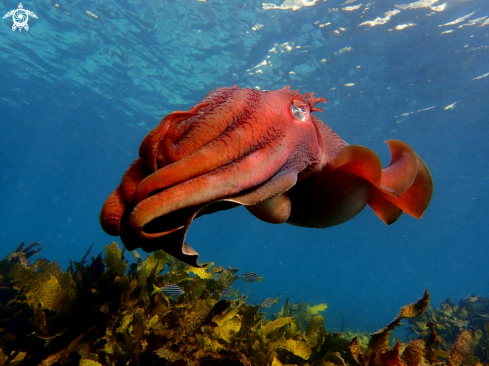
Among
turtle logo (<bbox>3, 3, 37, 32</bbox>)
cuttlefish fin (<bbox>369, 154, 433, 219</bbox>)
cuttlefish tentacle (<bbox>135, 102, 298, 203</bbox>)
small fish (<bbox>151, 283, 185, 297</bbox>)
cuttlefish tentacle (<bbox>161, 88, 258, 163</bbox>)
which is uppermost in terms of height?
turtle logo (<bbox>3, 3, 37, 32</bbox>)

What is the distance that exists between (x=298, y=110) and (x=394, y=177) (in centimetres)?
74

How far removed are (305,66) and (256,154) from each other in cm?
2127

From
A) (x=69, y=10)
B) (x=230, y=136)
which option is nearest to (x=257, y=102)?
(x=230, y=136)

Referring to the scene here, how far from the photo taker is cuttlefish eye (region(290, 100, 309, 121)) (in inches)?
68.5

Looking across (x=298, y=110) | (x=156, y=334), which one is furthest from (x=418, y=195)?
(x=156, y=334)

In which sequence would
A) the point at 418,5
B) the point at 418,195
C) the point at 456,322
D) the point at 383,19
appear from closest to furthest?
1. the point at 418,195
2. the point at 456,322
3. the point at 418,5
4. the point at 383,19

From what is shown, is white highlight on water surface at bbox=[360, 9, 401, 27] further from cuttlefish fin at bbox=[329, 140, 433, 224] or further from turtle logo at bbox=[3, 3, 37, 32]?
turtle logo at bbox=[3, 3, 37, 32]

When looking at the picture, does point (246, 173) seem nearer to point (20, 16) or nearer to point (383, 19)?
point (383, 19)

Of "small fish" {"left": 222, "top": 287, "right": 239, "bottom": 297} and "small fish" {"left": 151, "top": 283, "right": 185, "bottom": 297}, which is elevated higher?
"small fish" {"left": 151, "top": 283, "right": 185, "bottom": 297}

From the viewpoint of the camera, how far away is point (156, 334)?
7.82 ft

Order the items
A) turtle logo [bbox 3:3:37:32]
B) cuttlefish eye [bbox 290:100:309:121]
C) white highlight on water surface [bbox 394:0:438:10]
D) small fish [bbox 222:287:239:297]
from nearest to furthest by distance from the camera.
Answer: cuttlefish eye [bbox 290:100:309:121] → small fish [bbox 222:287:239:297] → white highlight on water surface [bbox 394:0:438:10] → turtle logo [bbox 3:3:37:32]

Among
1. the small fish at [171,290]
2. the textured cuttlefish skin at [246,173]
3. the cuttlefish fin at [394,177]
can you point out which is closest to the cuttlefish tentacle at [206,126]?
the textured cuttlefish skin at [246,173]

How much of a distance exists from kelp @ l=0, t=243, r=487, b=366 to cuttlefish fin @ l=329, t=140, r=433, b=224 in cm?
79

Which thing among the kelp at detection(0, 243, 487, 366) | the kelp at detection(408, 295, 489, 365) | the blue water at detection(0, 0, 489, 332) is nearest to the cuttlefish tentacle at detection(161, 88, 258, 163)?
the kelp at detection(0, 243, 487, 366)
